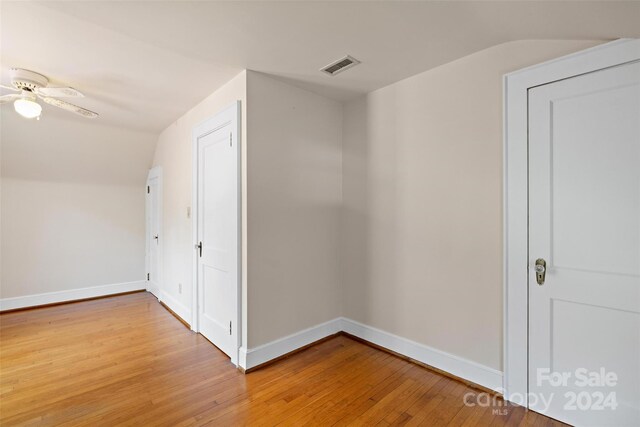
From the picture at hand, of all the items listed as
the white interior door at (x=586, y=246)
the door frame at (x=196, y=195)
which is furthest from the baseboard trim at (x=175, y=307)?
the white interior door at (x=586, y=246)

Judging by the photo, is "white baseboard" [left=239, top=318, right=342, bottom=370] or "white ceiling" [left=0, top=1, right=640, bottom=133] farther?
"white baseboard" [left=239, top=318, right=342, bottom=370]

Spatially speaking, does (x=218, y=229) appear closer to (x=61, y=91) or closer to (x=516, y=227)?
(x=61, y=91)

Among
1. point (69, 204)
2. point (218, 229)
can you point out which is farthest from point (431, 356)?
point (69, 204)

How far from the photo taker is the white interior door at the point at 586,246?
64.6 inches

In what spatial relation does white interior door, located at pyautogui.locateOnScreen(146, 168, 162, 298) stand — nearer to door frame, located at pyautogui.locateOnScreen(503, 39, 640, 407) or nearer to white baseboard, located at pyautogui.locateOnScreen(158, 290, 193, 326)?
white baseboard, located at pyautogui.locateOnScreen(158, 290, 193, 326)

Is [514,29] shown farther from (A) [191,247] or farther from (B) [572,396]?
(A) [191,247]

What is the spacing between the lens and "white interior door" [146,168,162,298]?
4475 mm

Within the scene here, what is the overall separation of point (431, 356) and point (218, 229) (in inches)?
90.1

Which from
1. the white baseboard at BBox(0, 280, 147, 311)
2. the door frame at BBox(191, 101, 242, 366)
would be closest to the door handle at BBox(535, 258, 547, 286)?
the door frame at BBox(191, 101, 242, 366)

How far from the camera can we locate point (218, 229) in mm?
2879

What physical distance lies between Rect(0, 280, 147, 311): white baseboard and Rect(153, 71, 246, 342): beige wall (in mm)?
1040

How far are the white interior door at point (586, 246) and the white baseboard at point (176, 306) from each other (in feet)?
11.2

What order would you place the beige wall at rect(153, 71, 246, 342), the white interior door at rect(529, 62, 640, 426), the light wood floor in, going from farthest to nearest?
the beige wall at rect(153, 71, 246, 342) < the light wood floor < the white interior door at rect(529, 62, 640, 426)

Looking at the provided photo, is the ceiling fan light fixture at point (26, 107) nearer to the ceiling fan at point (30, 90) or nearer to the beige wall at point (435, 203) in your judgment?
the ceiling fan at point (30, 90)
